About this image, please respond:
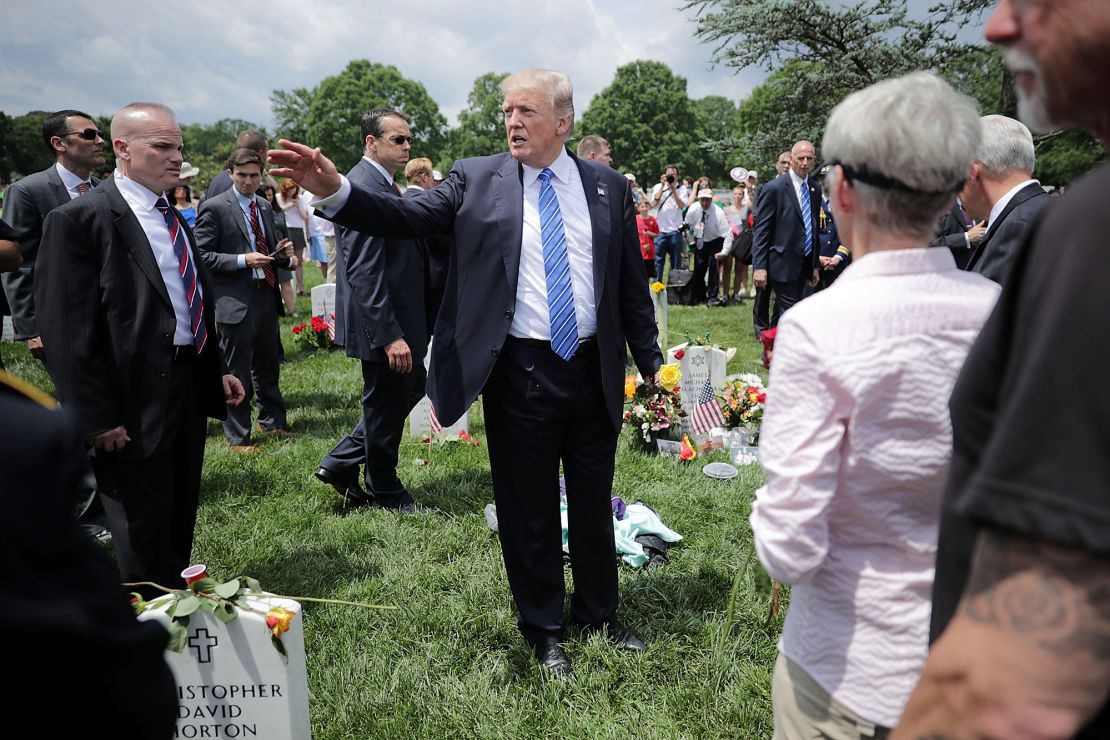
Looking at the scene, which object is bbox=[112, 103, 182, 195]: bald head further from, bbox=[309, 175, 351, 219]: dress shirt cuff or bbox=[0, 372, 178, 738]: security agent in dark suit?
bbox=[0, 372, 178, 738]: security agent in dark suit

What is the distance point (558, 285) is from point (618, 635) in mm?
1600

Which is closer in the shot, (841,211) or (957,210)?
(841,211)

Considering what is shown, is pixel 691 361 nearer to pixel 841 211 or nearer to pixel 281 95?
pixel 841 211

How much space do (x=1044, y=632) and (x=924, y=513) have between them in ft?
2.40

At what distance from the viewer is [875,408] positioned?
1.41 metres

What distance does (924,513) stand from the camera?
1.46 m

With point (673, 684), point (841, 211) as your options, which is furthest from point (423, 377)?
point (841, 211)

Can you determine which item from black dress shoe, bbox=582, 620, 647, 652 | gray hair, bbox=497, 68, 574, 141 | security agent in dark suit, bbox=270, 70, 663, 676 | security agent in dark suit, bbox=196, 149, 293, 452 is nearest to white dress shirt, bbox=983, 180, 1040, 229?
security agent in dark suit, bbox=270, 70, 663, 676

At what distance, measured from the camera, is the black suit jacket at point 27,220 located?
4.88 m

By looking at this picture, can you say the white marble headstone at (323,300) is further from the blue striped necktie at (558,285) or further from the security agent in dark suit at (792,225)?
the blue striped necktie at (558,285)

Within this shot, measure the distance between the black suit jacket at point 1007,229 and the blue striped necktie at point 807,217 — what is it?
15.6 feet

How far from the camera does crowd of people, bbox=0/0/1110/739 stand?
77 cm

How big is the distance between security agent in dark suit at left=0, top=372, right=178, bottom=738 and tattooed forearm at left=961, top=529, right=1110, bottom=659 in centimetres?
101

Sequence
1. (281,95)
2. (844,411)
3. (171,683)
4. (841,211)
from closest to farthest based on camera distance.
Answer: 1. (171,683)
2. (844,411)
3. (841,211)
4. (281,95)
